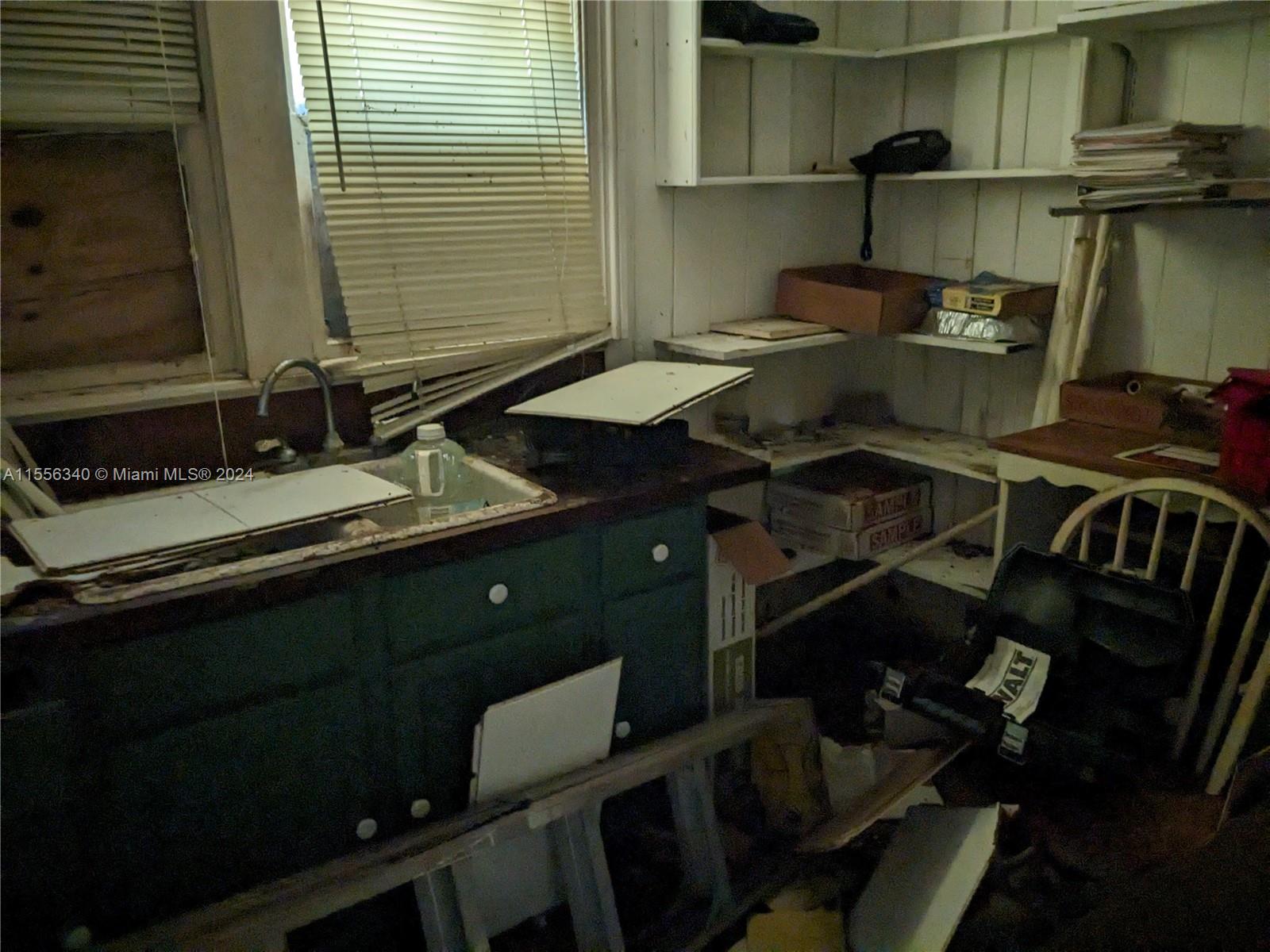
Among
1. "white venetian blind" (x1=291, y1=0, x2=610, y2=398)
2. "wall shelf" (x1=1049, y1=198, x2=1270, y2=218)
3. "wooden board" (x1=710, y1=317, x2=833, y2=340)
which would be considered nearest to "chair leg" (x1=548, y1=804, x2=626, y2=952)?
"white venetian blind" (x1=291, y1=0, x2=610, y2=398)

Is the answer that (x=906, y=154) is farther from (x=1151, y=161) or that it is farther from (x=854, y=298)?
(x=1151, y=161)

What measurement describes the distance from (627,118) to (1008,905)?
75.3 inches

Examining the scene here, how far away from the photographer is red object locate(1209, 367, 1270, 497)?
1.93m

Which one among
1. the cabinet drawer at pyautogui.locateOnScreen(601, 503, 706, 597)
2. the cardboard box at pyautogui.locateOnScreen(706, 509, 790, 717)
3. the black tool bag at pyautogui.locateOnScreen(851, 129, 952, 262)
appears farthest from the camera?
the black tool bag at pyautogui.locateOnScreen(851, 129, 952, 262)

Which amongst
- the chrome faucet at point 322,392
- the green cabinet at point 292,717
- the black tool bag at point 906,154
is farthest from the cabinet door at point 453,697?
the black tool bag at point 906,154

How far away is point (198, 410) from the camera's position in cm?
202

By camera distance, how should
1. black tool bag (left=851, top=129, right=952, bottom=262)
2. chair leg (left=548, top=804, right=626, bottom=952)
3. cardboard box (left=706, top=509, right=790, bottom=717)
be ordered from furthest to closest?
black tool bag (left=851, top=129, right=952, bottom=262), cardboard box (left=706, top=509, right=790, bottom=717), chair leg (left=548, top=804, right=626, bottom=952)

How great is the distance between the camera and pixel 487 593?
182 cm

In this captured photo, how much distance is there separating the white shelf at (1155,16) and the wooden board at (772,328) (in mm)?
888

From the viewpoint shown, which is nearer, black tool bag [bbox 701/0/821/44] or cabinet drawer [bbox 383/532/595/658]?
cabinet drawer [bbox 383/532/595/658]

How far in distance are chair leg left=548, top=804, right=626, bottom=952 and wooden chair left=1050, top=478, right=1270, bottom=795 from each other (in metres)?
1.18

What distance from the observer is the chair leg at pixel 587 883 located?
73.6 inches

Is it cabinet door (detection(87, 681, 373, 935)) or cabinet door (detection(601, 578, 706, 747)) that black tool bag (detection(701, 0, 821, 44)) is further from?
cabinet door (detection(87, 681, 373, 935))

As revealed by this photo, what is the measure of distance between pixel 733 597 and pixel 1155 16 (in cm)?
153
